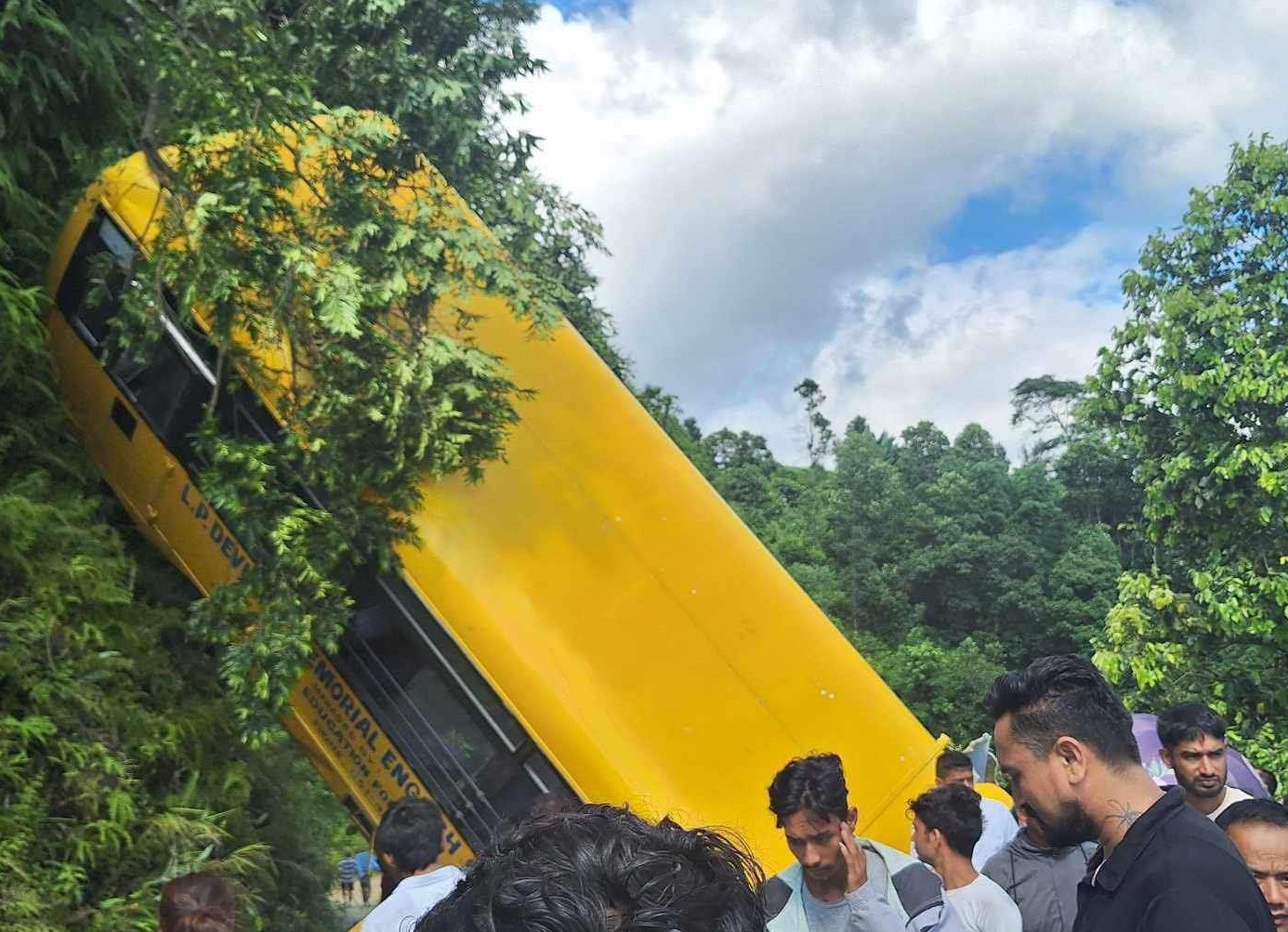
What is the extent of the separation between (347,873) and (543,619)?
4223 mm

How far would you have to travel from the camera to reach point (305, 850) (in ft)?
21.2

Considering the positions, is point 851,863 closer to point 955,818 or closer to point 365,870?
point 955,818

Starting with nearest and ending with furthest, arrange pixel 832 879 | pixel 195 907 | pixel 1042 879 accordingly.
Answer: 1. pixel 195 907
2. pixel 832 879
3. pixel 1042 879

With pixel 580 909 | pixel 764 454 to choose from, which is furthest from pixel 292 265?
pixel 764 454

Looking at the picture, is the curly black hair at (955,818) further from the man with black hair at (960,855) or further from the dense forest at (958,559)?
the dense forest at (958,559)

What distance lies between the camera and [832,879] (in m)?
3.21

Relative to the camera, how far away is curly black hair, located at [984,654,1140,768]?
219 centimetres

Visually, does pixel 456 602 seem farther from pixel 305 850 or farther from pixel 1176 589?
pixel 1176 589

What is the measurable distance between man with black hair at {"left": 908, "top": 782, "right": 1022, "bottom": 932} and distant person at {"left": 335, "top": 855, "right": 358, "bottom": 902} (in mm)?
4685

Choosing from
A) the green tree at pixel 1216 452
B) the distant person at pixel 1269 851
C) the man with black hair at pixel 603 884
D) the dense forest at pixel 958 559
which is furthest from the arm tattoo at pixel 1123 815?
the dense forest at pixel 958 559

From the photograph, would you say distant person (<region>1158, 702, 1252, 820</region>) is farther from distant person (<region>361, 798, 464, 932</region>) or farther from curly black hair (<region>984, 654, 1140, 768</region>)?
distant person (<region>361, 798, 464, 932</region>)

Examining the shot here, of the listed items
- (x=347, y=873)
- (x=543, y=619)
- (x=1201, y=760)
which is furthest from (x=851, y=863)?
(x=347, y=873)

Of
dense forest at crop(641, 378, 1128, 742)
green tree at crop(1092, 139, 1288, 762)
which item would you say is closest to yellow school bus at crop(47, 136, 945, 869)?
green tree at crop(1092, 139, 1288, 762)

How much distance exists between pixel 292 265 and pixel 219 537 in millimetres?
1787
